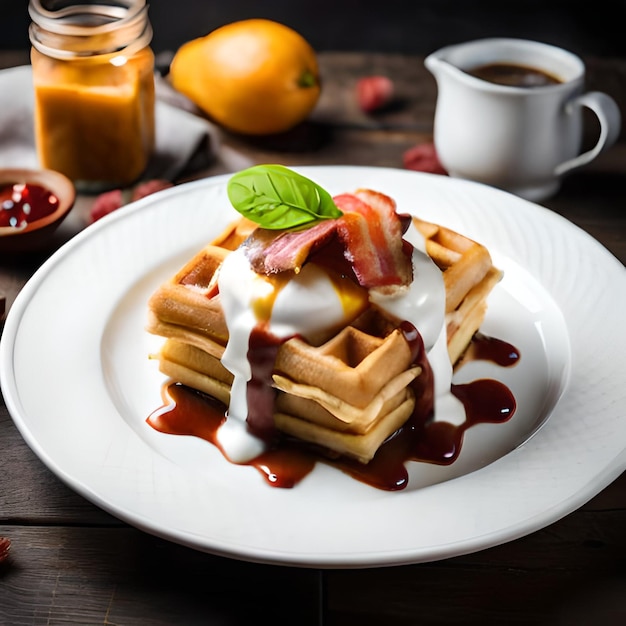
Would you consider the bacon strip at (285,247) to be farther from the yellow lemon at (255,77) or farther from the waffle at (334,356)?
the yellow lemon at (255,77)

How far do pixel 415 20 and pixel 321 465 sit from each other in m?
3.45

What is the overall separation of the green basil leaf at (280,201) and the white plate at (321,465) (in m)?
0.53

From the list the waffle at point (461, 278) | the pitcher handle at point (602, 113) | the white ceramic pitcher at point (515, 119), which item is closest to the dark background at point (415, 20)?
the white ceramic pitcher at point (515, 119)

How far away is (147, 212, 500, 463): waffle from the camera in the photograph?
1.98 meters

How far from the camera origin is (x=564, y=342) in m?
2.42

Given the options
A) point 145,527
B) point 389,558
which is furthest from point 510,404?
point 145,527

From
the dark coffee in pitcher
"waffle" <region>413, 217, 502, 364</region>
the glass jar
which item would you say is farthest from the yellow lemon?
"waffle" <region>413, 217, 502, 364</region>

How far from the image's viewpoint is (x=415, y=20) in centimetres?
491

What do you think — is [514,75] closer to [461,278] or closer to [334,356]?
[461,278]

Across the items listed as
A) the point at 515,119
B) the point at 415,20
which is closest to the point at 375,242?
the point at 515,119

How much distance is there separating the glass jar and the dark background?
1.83 meters

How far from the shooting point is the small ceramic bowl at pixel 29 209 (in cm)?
277

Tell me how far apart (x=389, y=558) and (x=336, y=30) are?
3850 millimetres

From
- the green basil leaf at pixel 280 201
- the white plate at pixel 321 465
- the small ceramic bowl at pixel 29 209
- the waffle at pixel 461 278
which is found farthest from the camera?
the small ceramic bowl at pixel 29 209
